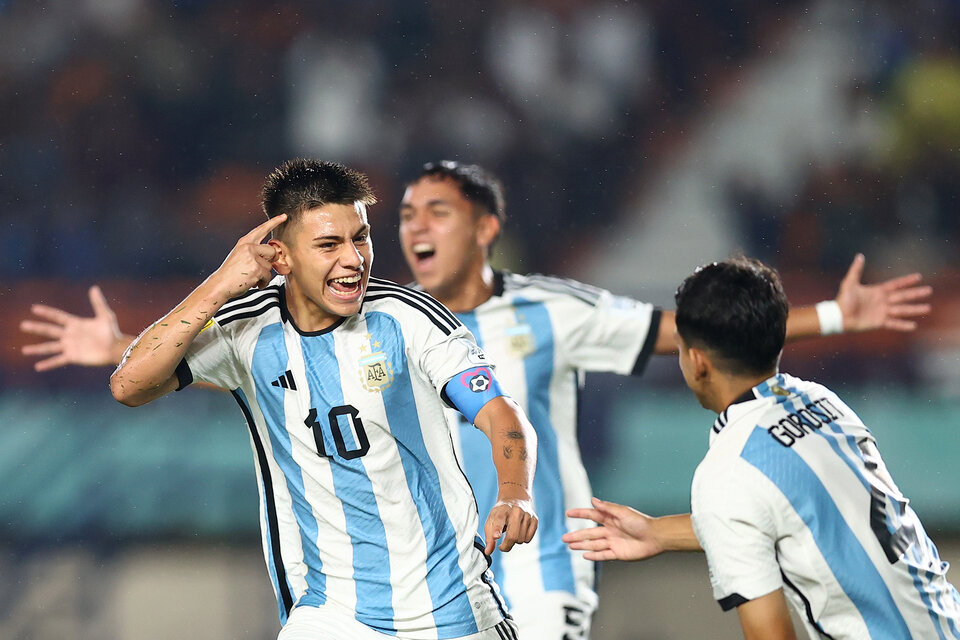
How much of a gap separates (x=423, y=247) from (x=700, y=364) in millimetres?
2125

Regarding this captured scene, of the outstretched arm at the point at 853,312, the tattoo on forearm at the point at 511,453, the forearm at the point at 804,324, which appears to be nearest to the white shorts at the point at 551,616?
the outstretched arm at the point at 853,312

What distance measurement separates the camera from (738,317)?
217 cm

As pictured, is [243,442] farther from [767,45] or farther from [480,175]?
[767,45]

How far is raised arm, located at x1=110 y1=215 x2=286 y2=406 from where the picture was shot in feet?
7.96

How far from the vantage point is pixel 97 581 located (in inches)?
220

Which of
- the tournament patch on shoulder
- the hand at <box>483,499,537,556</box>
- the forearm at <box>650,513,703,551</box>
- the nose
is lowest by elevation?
the forearm at <box>650,513,703,551</box>

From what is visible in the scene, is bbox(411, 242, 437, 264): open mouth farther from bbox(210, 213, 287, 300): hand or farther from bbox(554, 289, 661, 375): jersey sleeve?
bbox(210, 213, 287, 300): hand

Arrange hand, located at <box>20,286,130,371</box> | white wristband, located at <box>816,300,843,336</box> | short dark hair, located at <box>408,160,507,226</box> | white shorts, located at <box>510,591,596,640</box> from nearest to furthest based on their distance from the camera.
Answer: white shorts, located at <box>510,591,596,640</box>, hand, located at <box>20,286,130,371</box>, white wristband, located at <box>816,300,843,336</box>, short dark hair, located at <box>408,160,507,226</box>

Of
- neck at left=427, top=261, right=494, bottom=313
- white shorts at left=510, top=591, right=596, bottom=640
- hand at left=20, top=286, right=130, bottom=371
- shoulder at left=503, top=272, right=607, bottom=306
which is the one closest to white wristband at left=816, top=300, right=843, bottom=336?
shoulder at left=503, top=272, right=607, bottom=306

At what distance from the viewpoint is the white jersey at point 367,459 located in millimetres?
2514

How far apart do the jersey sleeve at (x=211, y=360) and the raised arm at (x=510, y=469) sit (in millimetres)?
661

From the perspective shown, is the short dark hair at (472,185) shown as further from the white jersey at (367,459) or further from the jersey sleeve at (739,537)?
the jersey sleeve at (739,537)

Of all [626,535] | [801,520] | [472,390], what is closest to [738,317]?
[801,520]

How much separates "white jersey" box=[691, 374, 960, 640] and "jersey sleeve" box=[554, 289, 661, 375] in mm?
2002
